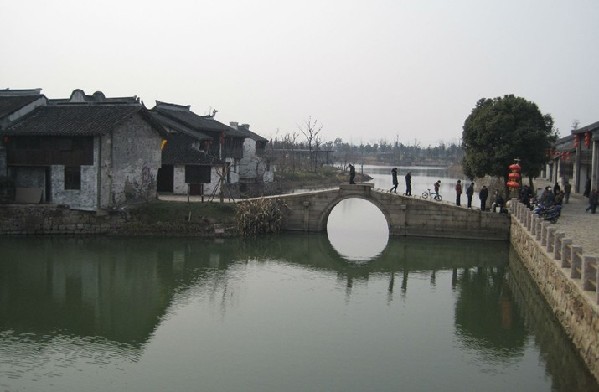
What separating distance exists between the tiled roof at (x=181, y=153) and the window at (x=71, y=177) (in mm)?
8691

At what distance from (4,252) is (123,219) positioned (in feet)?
21.7

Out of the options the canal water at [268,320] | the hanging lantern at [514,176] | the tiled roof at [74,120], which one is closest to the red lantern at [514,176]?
the hanging lantern at [514,176]

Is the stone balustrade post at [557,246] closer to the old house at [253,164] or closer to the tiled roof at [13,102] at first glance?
the tiled roof at [13,102]

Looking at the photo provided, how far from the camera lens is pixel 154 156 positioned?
38.4 m

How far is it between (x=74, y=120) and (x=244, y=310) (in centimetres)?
1879

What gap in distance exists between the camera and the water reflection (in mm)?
16062

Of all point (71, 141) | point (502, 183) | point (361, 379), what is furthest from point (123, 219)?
point (502, 183)

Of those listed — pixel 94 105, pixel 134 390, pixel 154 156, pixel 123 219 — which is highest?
pixel 94 105

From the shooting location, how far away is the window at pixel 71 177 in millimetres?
33875

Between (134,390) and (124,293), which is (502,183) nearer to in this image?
(124,293)

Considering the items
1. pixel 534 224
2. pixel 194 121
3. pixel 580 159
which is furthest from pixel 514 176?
pixel 194 121

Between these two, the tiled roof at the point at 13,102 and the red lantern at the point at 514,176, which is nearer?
the red lantern at the point at 514,176

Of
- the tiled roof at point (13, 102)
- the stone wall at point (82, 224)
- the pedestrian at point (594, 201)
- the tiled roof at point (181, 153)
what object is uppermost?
the tiled roof at point (13, 102)

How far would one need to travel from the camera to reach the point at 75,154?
33.8 meters
